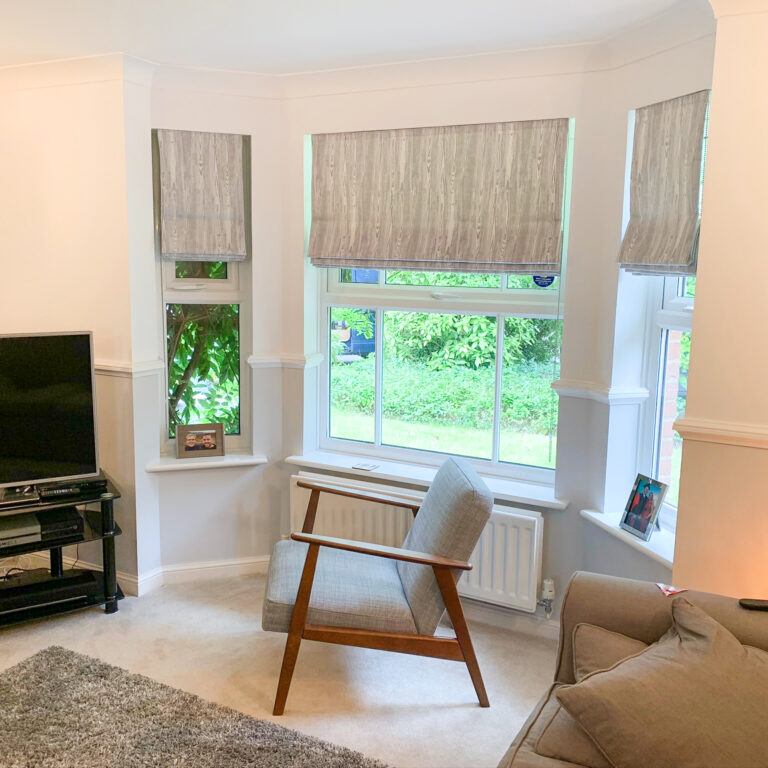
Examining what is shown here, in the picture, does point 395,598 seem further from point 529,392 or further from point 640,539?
point 529,392

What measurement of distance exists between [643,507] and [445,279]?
4.42 feet

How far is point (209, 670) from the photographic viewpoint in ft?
9.75

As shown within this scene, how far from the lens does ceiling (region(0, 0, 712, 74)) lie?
263cm

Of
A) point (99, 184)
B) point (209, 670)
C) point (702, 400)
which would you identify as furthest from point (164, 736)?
point (99, 184)

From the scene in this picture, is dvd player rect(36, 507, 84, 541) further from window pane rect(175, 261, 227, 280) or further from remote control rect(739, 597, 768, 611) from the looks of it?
remote control rect(739, 597, 768, 611)

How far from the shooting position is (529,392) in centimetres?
351

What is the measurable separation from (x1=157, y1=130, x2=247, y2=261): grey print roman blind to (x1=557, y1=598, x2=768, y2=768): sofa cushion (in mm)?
2620

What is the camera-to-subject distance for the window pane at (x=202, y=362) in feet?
12.6

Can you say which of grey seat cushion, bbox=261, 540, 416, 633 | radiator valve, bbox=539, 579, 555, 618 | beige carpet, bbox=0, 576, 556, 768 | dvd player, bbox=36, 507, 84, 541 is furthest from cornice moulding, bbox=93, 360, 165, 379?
radiator valve, bbox=539, 579, 555, 618

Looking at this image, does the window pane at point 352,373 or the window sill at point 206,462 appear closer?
the window sill at point 206,462

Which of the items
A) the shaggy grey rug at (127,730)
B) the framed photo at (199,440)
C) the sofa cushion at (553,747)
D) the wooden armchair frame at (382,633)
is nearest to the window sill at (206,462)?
the framed photo at (199,440)

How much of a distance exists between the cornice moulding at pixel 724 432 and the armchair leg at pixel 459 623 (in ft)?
3.00

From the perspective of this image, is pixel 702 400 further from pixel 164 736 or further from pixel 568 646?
pixel 164 736

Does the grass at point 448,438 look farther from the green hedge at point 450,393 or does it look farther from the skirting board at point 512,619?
the skirting board at point 512,619
